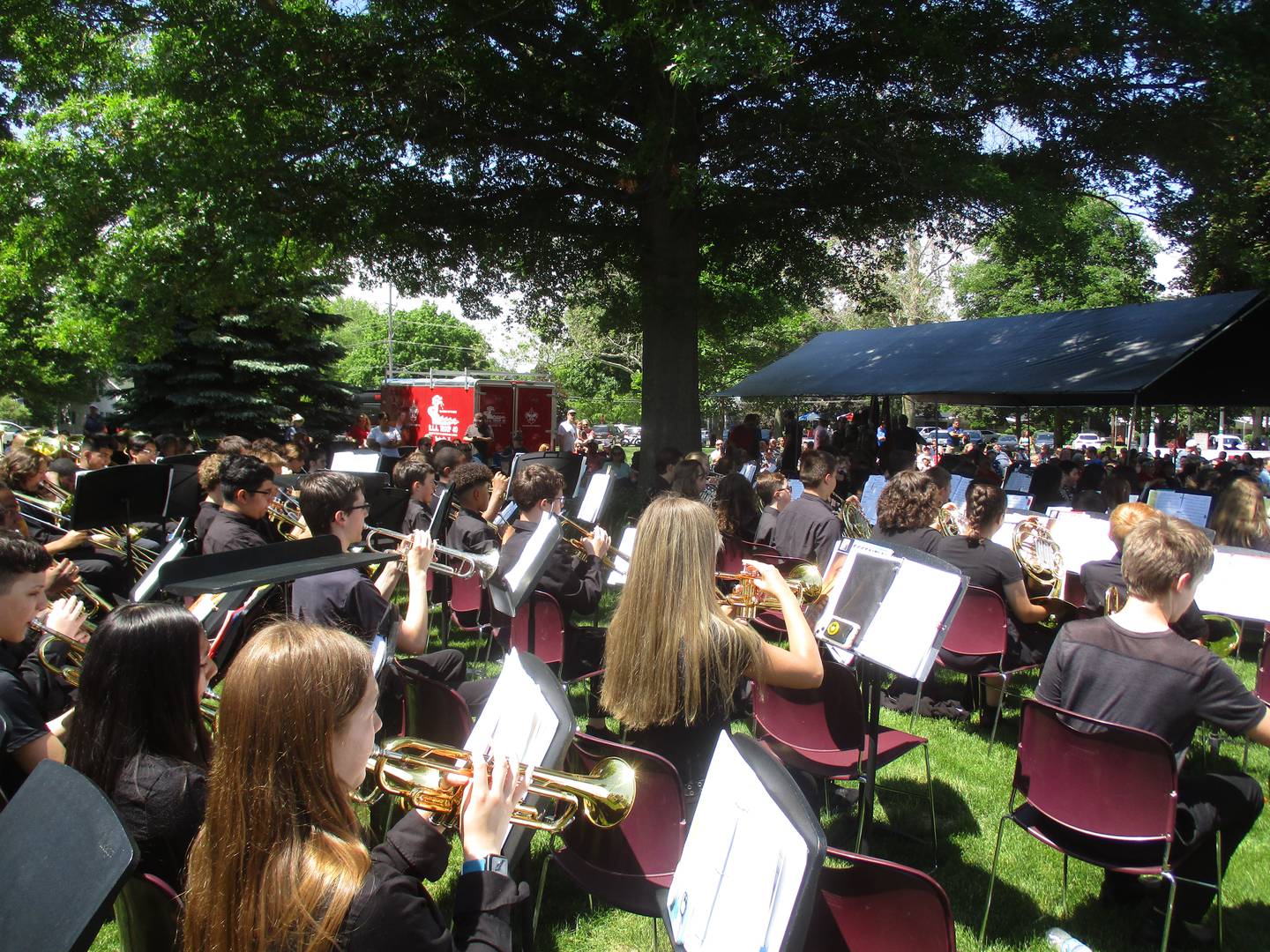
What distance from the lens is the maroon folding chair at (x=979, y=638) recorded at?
518cm

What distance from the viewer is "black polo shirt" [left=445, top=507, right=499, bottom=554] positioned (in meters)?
5.97

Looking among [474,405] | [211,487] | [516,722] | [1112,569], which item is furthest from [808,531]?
[474,405]

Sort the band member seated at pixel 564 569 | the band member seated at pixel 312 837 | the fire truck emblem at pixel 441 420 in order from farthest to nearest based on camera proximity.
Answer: the fire truck emblem at pixel 441 420 < the band member seated at pixel 564 569 < the band member seated at pixel 312 837

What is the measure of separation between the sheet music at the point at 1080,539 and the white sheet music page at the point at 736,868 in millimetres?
5051

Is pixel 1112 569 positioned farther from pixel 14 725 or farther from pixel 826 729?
pixel 14 725

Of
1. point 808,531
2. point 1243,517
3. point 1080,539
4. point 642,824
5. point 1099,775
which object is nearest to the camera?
point 642,824

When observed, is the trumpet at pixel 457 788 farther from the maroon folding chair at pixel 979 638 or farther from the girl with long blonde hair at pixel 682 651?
the maroon folding chair at pixel 979 638

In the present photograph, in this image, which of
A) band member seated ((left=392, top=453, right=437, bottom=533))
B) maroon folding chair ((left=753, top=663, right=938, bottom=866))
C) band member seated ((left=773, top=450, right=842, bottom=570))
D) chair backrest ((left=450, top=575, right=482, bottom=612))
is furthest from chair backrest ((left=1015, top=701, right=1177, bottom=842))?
band member seated ((left=392, top=453, right=437, bottom=533))

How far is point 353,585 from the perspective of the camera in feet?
12.0

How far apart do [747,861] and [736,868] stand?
50 millimetres

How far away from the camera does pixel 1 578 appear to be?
9.80 feet

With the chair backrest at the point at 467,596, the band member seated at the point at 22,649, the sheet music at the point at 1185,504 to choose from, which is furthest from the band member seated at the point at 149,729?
the sheet music at the point at 1185,504

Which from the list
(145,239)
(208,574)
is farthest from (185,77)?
(208,574)

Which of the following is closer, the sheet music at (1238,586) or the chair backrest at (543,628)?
the sheet music at (1238,586)
